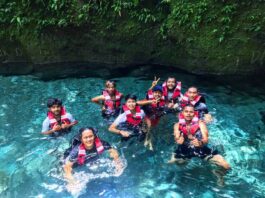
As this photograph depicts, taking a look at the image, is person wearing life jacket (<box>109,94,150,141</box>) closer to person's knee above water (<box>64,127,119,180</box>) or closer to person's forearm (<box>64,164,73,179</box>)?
person's knee above water (<box>64,127,119,180</box>)

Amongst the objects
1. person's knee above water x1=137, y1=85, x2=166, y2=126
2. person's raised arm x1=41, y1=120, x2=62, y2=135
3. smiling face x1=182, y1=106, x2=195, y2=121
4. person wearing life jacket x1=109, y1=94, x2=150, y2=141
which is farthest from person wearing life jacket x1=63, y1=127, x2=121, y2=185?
person's knee above water x1=137, y1=85, x2=166, y2=126

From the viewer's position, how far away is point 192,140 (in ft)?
26.9

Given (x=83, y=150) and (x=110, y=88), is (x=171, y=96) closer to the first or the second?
(x=110, y=88)

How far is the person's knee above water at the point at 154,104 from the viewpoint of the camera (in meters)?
9.86

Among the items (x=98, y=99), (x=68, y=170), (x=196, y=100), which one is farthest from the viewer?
(x=98, y=99)

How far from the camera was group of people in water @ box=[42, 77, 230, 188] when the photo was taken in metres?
7.98

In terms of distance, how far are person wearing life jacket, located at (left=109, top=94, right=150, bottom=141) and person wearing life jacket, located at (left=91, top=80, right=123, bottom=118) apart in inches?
38.6

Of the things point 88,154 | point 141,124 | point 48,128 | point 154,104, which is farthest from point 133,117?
point 48,128

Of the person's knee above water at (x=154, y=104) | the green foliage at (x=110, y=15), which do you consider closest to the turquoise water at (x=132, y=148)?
the person's knee above water at (x=154, y=104)

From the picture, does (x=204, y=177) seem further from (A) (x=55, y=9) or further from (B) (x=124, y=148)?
(A) (x=55, y=9)

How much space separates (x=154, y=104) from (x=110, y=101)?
1222 mm

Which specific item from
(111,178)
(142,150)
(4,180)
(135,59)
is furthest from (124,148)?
(135,59)

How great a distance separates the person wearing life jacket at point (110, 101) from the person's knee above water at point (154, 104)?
68cm

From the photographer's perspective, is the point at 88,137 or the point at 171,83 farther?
the point at 171,83
